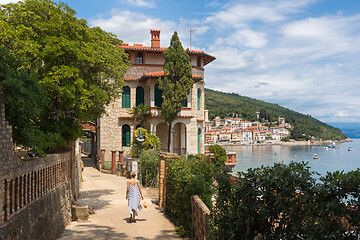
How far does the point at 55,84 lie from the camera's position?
9594 millimetres

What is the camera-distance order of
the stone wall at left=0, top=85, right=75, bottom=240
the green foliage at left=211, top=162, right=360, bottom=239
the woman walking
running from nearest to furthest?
the green foliage at left=211, top=162, right=360, bottom=239 < the stone wall at left=0, top=85, right=75, bottom=240 < the woman walking

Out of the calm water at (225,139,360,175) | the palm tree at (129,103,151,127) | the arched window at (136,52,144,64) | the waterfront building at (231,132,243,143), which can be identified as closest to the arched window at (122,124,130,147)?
the palm tree at (129,103,151,127)

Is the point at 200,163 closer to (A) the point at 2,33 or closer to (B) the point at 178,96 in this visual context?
(A) the point at 2,33

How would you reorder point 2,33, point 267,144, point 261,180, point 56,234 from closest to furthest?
point 261,180, point 56,234, point 2,33, point 267,144

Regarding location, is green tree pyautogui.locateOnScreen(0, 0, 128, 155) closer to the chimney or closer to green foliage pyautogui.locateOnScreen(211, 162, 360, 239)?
green foliage pyautogui.locateOnScreen(211, 162, 360, 239)

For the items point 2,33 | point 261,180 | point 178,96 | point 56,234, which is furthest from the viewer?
point 178,96

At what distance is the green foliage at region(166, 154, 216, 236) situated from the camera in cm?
786

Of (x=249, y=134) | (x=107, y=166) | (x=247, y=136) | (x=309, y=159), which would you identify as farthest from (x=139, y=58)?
(x=247, y=136)

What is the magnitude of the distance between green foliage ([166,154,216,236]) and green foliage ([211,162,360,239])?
9.15ft

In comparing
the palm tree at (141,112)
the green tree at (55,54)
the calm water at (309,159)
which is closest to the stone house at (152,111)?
the palm tree at (141,112)

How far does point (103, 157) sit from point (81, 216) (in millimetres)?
17805

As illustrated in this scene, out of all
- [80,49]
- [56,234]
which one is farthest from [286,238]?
[80,49]

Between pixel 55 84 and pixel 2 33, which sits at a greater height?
pixel 2 33

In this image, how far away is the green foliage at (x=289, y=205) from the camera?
2.99 meters
